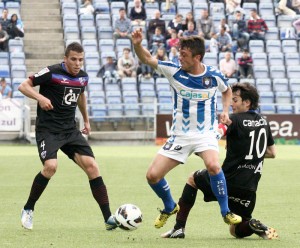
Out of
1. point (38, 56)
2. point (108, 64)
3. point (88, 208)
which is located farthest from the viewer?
point (38, 56)

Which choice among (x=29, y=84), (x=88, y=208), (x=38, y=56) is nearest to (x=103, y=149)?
(x=38, y=56)

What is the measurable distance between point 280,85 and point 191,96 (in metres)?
21.9

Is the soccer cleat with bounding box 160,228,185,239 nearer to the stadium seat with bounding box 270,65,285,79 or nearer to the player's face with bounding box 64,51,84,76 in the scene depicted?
the player's face with bounding box 64,51,84,76

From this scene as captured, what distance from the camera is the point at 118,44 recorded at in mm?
31531

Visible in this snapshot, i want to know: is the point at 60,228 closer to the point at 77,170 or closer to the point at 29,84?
the point at 29,84

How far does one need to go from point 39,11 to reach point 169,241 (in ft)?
82.6

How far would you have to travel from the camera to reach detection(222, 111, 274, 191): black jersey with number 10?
9.45 metres

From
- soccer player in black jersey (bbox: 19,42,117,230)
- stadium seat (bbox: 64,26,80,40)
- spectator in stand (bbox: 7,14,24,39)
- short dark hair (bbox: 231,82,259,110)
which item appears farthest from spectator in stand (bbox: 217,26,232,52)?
short dark hair (bbox: 231,82,259,110)

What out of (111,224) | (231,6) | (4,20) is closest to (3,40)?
(4,20)

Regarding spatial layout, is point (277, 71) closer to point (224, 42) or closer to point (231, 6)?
point (224, 42)

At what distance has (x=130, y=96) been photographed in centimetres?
2992

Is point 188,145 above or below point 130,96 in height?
above

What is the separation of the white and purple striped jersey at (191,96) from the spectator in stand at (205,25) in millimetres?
22031

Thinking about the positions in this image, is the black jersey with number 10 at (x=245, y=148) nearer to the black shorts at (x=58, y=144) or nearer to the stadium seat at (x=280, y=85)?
the black shorts at (x=58, y=144)
